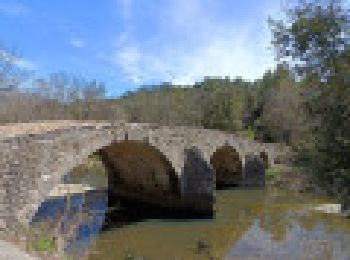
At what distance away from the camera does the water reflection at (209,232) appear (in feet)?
50.7

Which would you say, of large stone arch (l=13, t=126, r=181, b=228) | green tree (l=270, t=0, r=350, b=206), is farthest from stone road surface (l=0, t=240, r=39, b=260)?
green tree (l=270, t=0, r=350, b=206)

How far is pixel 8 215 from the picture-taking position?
12.2 meters

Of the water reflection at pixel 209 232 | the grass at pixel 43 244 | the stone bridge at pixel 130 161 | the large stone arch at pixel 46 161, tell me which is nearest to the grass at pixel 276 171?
the stone bridge at pixel 130 161

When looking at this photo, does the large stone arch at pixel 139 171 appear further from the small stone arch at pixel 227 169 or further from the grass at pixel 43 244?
the grass at pixel 43 244

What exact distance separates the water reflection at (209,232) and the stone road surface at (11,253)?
337 centimetres

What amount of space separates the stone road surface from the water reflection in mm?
3365

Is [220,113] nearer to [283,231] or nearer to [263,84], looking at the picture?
[263,84]

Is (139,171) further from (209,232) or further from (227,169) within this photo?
(227,169)

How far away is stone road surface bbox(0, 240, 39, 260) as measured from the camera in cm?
810

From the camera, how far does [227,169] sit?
3500cm

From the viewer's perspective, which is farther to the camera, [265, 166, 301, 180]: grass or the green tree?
[265, 166, 301, 180]: grass

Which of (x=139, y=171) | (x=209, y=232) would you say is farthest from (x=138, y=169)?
(x=209, y=232)

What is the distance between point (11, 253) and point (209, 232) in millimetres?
11060

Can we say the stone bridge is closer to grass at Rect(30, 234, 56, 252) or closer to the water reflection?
the water reflection
